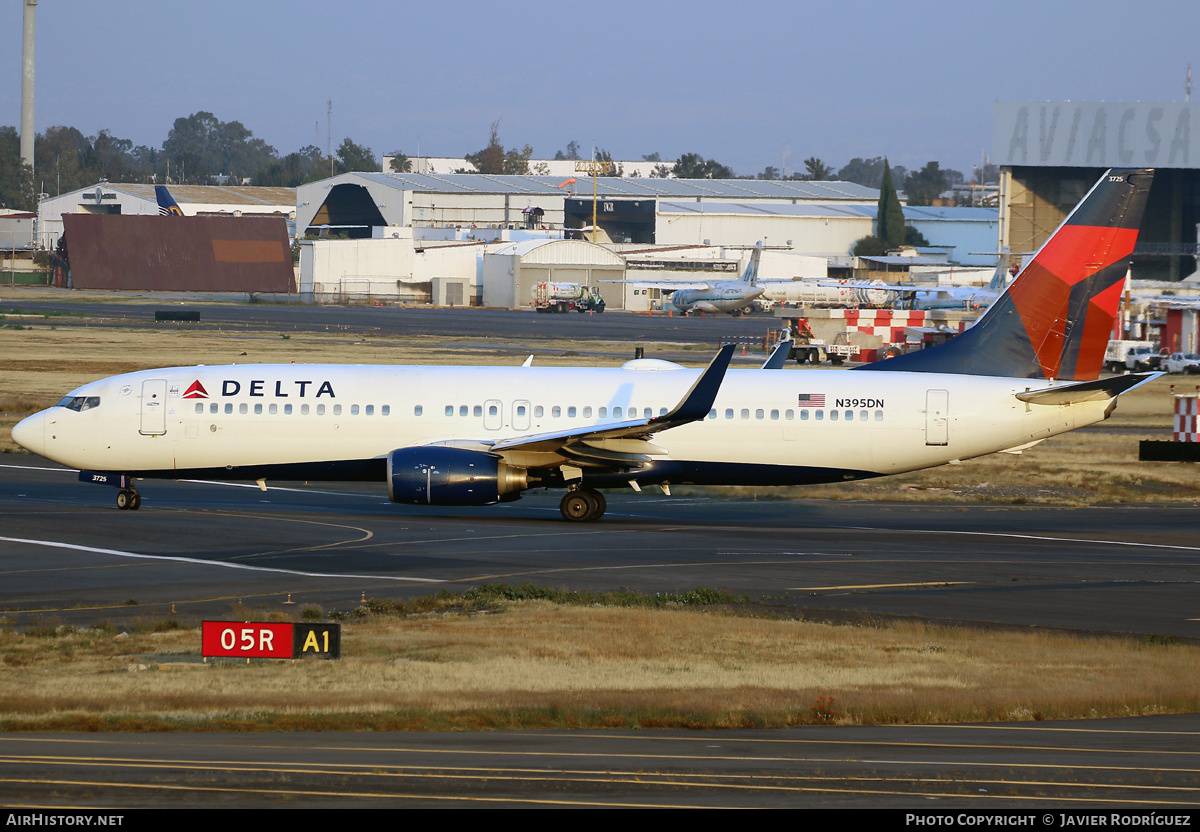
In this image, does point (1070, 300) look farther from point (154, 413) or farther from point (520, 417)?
point (154, 413)

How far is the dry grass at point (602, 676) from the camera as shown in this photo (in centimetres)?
1700

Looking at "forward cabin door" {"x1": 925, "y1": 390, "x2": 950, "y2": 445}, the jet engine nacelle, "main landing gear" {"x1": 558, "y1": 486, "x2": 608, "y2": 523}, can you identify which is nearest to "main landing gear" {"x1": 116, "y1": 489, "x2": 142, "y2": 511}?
the jet engine nacelle

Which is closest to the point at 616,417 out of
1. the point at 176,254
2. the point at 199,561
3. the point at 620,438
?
the point at 620,438

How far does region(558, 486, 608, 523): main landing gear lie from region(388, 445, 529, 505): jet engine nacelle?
9.01 feet

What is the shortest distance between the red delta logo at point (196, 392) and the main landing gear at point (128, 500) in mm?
2979

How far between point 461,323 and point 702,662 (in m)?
109

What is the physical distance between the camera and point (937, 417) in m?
36.0

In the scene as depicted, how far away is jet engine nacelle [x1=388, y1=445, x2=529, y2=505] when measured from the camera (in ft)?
110

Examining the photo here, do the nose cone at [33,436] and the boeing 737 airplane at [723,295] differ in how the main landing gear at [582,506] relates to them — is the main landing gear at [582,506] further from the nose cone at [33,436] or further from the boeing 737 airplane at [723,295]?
the boeing 737 airplane at [723,295]

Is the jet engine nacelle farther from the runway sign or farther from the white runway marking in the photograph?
the runway sign

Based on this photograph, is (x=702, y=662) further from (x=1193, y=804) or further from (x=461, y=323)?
(x=461, y=323)

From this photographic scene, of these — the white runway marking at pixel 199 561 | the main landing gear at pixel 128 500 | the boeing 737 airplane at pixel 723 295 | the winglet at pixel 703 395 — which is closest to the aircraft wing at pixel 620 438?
the winglet at pixel 703 395

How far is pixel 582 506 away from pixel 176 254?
150 m

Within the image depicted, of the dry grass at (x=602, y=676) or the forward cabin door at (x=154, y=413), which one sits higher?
the forward cabin door at (x=154, y=413)
